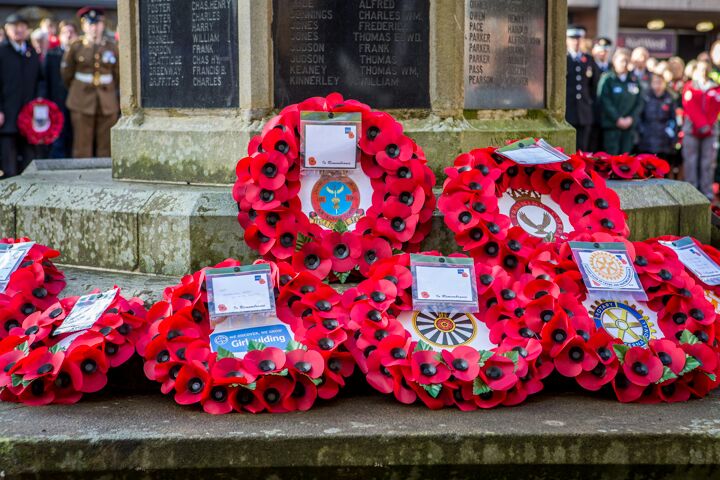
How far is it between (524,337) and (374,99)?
1764 mm

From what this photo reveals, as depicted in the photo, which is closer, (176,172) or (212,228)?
(212,228)

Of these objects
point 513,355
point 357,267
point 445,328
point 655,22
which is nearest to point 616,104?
point 357,267

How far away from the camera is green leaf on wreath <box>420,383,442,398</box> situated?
3795mm

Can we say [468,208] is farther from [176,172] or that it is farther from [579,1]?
[579,1]

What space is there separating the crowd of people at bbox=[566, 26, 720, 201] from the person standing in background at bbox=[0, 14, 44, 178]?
6697mm

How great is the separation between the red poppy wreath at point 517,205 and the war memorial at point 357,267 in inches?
0.4

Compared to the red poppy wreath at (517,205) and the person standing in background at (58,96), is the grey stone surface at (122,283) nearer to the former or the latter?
the red poppy wreath at (517,205)

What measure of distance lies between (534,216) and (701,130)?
10.5 meters

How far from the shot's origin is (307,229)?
4621 millimetres

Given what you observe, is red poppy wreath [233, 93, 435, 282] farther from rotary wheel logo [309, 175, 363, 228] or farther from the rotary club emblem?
the rotary club emblem

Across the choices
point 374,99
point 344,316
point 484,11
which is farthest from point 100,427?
point 484,11

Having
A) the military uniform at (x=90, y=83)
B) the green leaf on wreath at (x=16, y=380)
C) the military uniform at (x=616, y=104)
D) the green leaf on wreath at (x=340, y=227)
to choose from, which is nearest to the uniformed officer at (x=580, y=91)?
the military uniform at (x=616, y=104)

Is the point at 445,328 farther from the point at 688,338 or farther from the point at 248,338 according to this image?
the point at 688,338

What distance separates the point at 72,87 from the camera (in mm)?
12891
